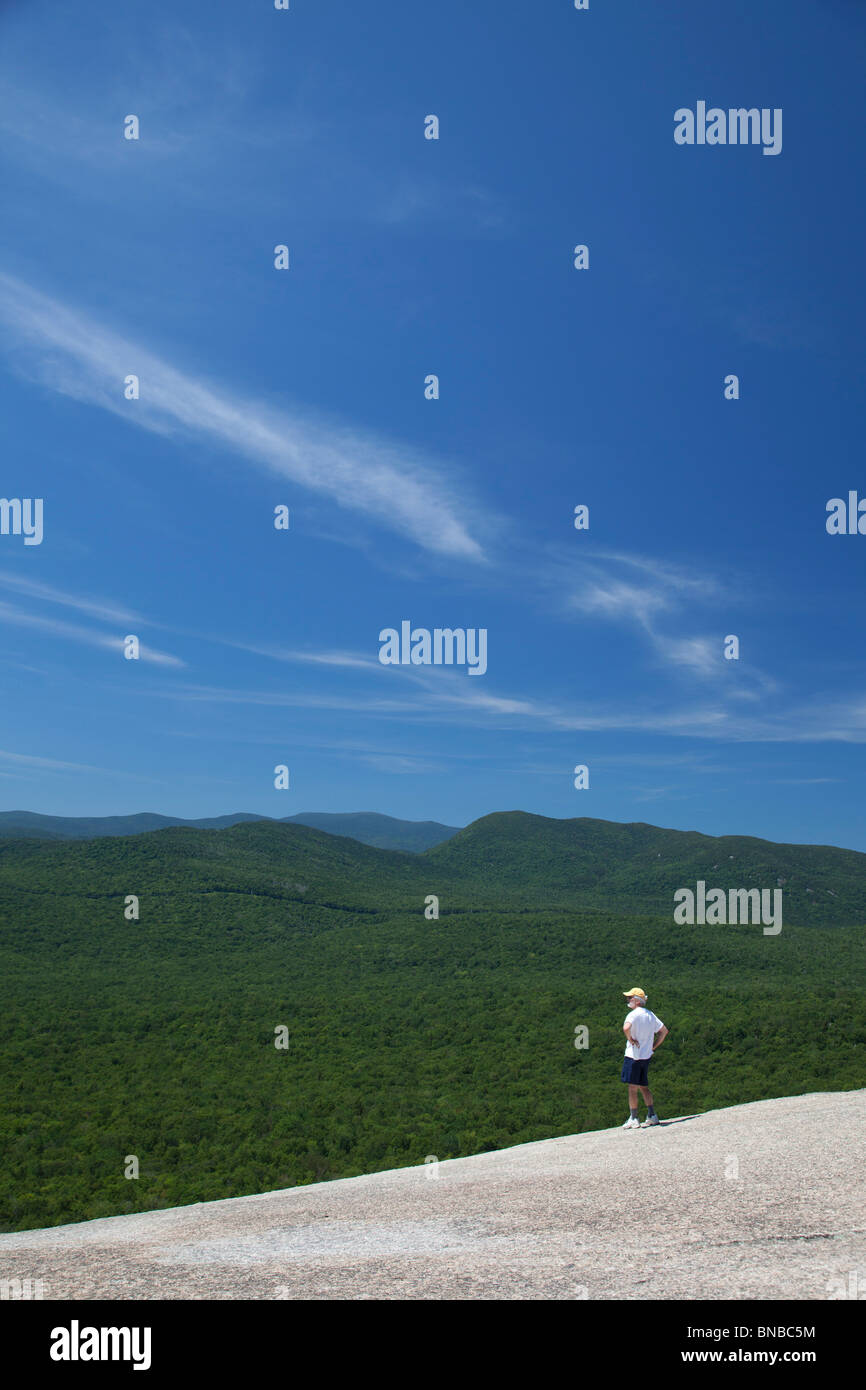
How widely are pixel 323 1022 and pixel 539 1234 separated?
38.9 metres

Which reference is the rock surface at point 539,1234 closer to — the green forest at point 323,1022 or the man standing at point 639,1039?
the man standing at point 639,1039

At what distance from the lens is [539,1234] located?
1080cm

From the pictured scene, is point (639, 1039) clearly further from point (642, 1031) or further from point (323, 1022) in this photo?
point (323, 1022)

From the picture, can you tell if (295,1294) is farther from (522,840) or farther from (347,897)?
(522,840)

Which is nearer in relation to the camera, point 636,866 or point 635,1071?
point 635,1071

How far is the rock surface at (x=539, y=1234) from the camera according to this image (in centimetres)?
881

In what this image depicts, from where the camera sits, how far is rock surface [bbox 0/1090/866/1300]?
8.81 metres

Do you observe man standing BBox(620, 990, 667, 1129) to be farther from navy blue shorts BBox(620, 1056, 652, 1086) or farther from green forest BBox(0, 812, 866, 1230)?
green forest BBox(0, 812, 866, 1230)

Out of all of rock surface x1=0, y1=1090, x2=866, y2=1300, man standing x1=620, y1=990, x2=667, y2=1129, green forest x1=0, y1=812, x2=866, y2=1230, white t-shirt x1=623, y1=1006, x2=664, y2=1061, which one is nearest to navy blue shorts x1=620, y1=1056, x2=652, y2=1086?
man standing x1=620, y1=990, x2=667, y2=1129

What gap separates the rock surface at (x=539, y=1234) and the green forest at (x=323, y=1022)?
901 centimetres

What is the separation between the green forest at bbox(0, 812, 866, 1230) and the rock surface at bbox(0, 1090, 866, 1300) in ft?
29.6

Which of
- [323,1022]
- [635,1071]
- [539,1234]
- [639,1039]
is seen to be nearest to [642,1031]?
[639,1039]

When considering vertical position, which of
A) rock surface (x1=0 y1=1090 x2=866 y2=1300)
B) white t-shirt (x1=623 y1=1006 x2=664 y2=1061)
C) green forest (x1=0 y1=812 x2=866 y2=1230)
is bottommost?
green forest (x1=0 y1=812 x2=866 y2=1230)
